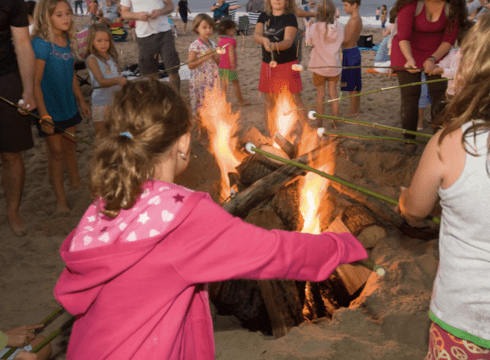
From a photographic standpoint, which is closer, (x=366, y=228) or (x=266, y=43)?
(x=366, y=228)

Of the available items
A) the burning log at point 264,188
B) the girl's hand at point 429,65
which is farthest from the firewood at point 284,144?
the girl's hand at point 429,65

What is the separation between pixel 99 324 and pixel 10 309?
205 cm

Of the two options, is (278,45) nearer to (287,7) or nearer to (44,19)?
(287,7)

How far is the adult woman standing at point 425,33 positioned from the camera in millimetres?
3871

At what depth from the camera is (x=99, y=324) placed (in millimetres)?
1271

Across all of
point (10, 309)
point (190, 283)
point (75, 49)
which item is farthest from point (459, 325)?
point (75, 49)

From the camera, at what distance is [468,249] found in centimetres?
130

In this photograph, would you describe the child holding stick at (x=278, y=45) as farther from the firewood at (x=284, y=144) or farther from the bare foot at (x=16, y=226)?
the bare foot at (x=16, y=226)

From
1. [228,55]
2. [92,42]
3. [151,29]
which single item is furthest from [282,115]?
[92,42]

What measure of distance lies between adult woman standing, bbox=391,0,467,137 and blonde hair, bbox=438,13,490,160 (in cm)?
276

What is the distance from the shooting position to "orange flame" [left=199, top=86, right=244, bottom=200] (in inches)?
161

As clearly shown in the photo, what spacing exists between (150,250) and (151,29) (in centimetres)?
482

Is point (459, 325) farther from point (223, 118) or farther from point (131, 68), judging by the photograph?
point (131, 68)

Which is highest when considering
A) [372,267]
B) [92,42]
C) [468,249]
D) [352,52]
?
[92,42]
